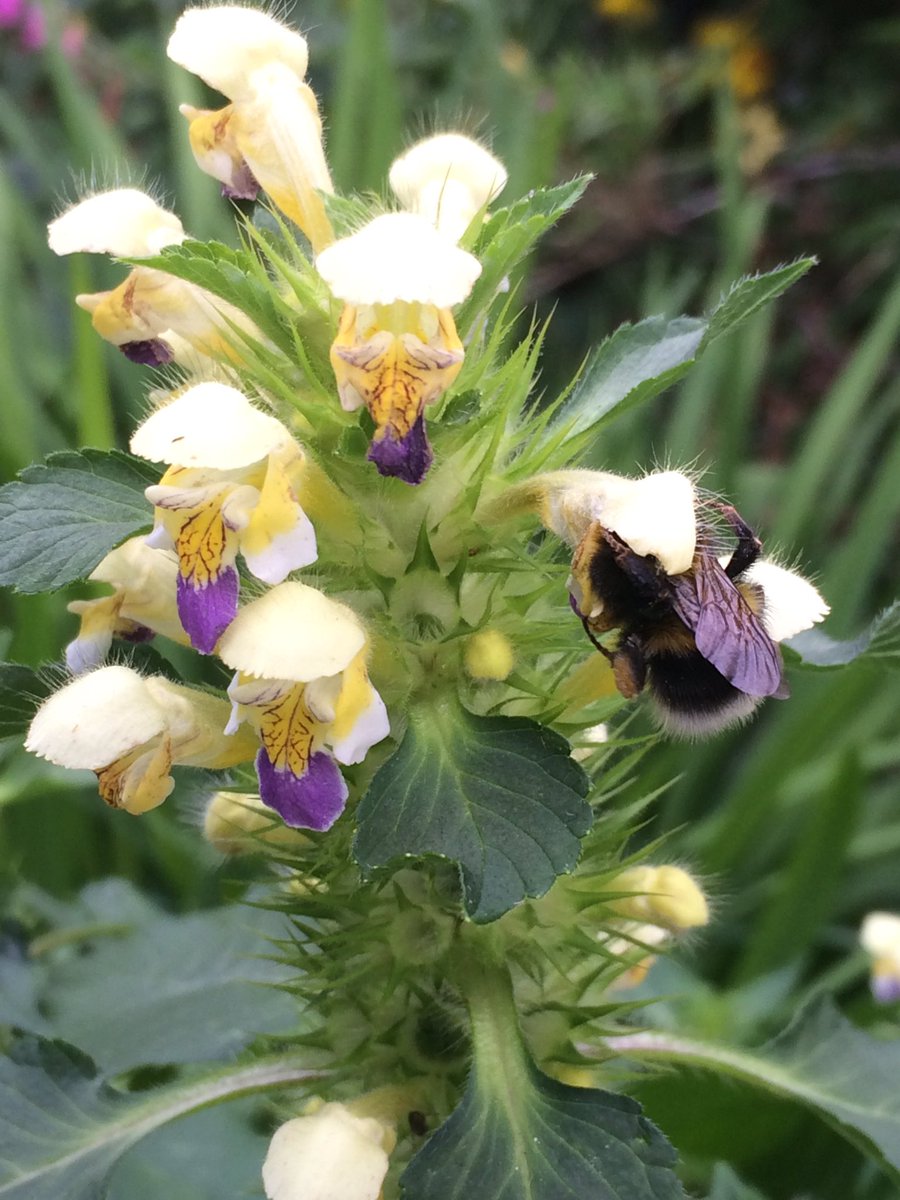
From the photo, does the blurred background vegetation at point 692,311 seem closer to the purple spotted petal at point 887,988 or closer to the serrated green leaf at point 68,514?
the purple spotted petal at point 887,988

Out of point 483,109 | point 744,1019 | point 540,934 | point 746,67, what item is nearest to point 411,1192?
point 540,934

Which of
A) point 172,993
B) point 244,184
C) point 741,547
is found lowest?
point 172,993

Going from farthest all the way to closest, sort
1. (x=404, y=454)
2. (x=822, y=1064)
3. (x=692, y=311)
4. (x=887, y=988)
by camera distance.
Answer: (x=692, y=311) < (x=887, y=988) < (x=822, y=1064) < (x=404, y=454)

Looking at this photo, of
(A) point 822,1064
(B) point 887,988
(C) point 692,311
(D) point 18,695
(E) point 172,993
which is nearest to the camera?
(D) point 18,695

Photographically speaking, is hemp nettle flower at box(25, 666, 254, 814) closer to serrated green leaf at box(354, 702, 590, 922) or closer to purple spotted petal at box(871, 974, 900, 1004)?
serrated green leaf at box(354, 702, 590, 922)

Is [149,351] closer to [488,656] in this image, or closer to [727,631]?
[488,656]

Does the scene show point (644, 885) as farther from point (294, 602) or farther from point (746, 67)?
point (746, 67)

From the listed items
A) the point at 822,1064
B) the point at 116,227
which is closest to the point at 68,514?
the point at 116,227
